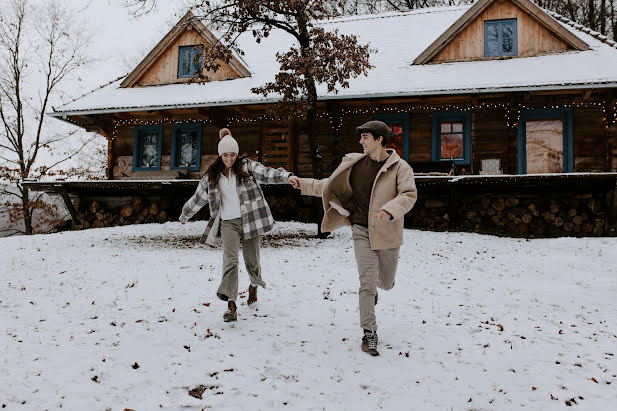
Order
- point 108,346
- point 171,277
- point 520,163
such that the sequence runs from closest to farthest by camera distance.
Answer: 1. point 108,346
2. point 171,277
3. point 520,163

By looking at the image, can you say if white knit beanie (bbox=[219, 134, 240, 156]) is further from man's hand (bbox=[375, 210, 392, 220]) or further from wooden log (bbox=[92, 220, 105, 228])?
wooden log (bbox=[92, 220, 105, 228])

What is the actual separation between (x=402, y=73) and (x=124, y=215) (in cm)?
1088

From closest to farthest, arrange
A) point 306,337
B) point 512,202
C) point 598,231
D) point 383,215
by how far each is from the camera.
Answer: point 383,215 → point 306,337 → point 598,231 → point 512,202

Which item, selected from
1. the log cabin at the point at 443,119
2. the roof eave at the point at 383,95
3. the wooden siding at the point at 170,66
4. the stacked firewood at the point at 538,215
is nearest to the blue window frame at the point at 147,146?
the log cabin at the point at 443,119

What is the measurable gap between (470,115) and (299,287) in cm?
1027

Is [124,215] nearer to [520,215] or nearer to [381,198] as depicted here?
[520,215]

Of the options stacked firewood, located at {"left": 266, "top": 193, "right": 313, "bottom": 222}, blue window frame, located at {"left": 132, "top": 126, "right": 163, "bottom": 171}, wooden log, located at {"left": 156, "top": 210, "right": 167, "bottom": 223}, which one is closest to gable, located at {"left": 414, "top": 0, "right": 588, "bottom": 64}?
stacked firewood, located at {"left": 266, "top": 193, "right": 313, "bottom": 222}

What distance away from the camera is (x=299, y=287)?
6.68m

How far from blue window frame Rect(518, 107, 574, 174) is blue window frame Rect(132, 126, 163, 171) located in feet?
41.8

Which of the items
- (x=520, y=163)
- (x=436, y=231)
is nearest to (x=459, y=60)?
(x=520, y=163)

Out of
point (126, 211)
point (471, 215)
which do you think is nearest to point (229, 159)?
point (471, 215)

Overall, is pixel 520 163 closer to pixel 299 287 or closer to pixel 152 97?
pixel 299 287

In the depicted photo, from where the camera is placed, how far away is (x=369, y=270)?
4.29 m

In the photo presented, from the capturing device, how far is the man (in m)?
4.22
